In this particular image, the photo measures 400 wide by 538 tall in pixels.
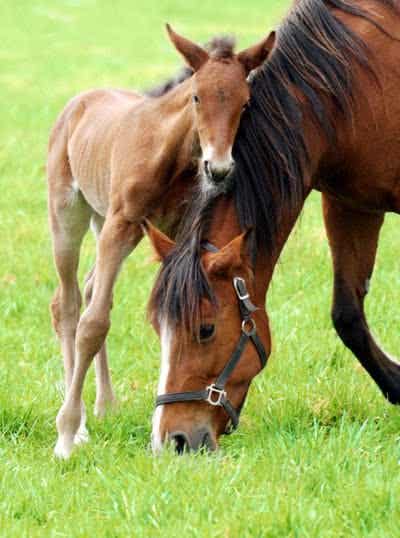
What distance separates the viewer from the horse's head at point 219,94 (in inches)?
169

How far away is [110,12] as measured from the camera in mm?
25844

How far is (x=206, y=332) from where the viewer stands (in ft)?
14.4

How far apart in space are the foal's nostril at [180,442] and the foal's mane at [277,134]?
15.9 inches

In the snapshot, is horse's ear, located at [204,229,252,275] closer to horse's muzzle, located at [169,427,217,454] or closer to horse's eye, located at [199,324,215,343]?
horse's eye, located at [199,324,215,343]

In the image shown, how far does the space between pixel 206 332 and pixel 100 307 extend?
784 mm

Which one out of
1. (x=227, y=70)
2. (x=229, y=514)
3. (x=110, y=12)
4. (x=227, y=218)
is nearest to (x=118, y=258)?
(x=227, y=218)

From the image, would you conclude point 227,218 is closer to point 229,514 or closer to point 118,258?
point 118,258

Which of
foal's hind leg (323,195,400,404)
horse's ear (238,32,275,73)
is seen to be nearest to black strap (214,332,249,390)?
horse's ear (238,32,275,73)

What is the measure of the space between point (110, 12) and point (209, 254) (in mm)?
22231

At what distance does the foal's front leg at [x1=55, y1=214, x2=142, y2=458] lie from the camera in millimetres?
4984

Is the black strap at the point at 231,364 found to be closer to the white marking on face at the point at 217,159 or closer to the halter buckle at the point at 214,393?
the halter buckle at the point at 214,393

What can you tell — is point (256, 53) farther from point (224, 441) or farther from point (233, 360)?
point (224, 441)

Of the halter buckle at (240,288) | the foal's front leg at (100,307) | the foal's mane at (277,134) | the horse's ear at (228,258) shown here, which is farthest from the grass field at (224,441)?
the horse's ear at (228,258)

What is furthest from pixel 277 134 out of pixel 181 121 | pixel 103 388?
pixel 103 388
